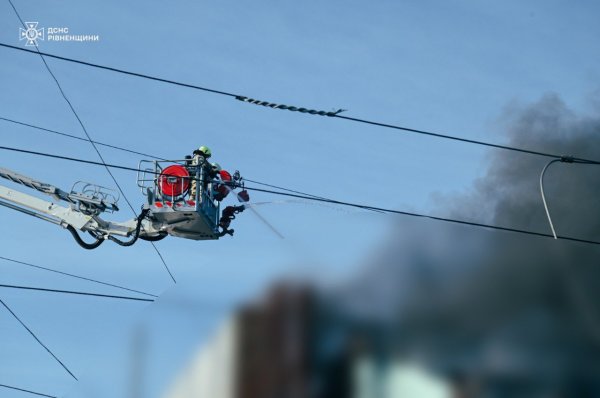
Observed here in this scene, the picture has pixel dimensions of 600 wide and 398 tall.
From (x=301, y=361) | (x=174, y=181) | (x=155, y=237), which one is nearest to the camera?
(x=301, y=361)

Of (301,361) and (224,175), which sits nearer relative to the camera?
(301,361)

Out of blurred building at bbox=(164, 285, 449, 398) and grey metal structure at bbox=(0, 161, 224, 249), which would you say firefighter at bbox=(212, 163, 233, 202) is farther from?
blurred building at bbox=(164, 285, 449, 398)

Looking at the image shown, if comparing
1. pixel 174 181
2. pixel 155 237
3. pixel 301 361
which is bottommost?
pixel 301 361

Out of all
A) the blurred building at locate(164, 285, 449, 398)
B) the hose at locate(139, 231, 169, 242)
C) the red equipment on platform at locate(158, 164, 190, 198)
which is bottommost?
the blurred building at locate(164, 285, 449, 398)

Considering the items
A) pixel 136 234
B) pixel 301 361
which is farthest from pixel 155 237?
pixel 301 361

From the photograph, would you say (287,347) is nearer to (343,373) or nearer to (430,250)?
(343,373)

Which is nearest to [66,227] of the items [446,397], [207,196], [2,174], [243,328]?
[2,174]

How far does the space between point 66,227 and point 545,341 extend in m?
15.4

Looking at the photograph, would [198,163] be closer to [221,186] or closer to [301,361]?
[221,186]

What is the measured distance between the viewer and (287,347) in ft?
37.7

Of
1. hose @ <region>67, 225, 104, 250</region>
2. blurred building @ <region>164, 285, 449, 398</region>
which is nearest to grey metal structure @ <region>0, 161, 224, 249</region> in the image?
hose @ <region>67, 225, 104, 250</region>

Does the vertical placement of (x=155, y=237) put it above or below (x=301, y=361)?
above

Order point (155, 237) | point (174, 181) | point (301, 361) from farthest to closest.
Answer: point (155, 237), point (174, 181), point (301, 361)

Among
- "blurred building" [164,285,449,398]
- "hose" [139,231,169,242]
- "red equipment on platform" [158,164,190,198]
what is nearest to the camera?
"blurred building" [164,285,449,398]
